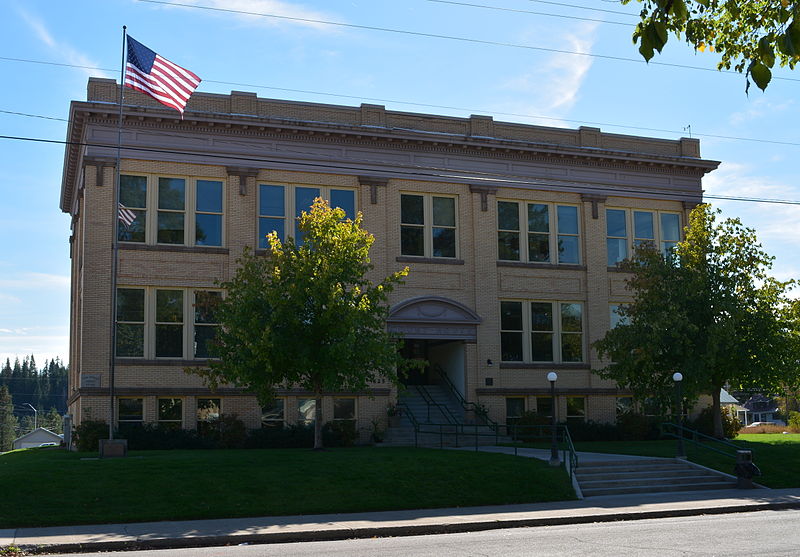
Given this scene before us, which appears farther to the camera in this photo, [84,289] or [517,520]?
[84,289]

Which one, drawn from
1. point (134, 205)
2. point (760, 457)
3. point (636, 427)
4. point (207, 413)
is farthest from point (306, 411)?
point (760, 457)

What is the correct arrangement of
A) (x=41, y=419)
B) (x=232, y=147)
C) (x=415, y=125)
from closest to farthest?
1. (x=232, y=147)
2. (x=415, y=125)
3. (x=41, y=419)

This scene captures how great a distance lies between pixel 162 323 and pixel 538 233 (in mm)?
15633

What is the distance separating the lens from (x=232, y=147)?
107 ft

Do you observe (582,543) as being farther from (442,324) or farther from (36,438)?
(36,438)

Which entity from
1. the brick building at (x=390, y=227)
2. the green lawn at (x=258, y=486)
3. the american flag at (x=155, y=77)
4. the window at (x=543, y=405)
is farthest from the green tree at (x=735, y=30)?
the window at (x=543, y=405)

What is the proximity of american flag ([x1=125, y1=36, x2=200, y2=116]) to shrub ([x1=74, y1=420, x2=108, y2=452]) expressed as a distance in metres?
11.3

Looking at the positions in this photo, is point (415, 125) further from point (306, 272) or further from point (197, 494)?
point (197, 494)

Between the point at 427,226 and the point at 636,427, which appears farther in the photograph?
the point at 636,427

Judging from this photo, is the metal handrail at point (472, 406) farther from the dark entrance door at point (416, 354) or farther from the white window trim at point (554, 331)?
the white window trim at point (554, 331)

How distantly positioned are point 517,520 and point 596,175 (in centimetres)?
2369

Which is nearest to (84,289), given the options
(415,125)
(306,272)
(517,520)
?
(306,272)

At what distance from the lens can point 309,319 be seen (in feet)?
82.4

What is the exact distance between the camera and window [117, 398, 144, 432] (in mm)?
30516
